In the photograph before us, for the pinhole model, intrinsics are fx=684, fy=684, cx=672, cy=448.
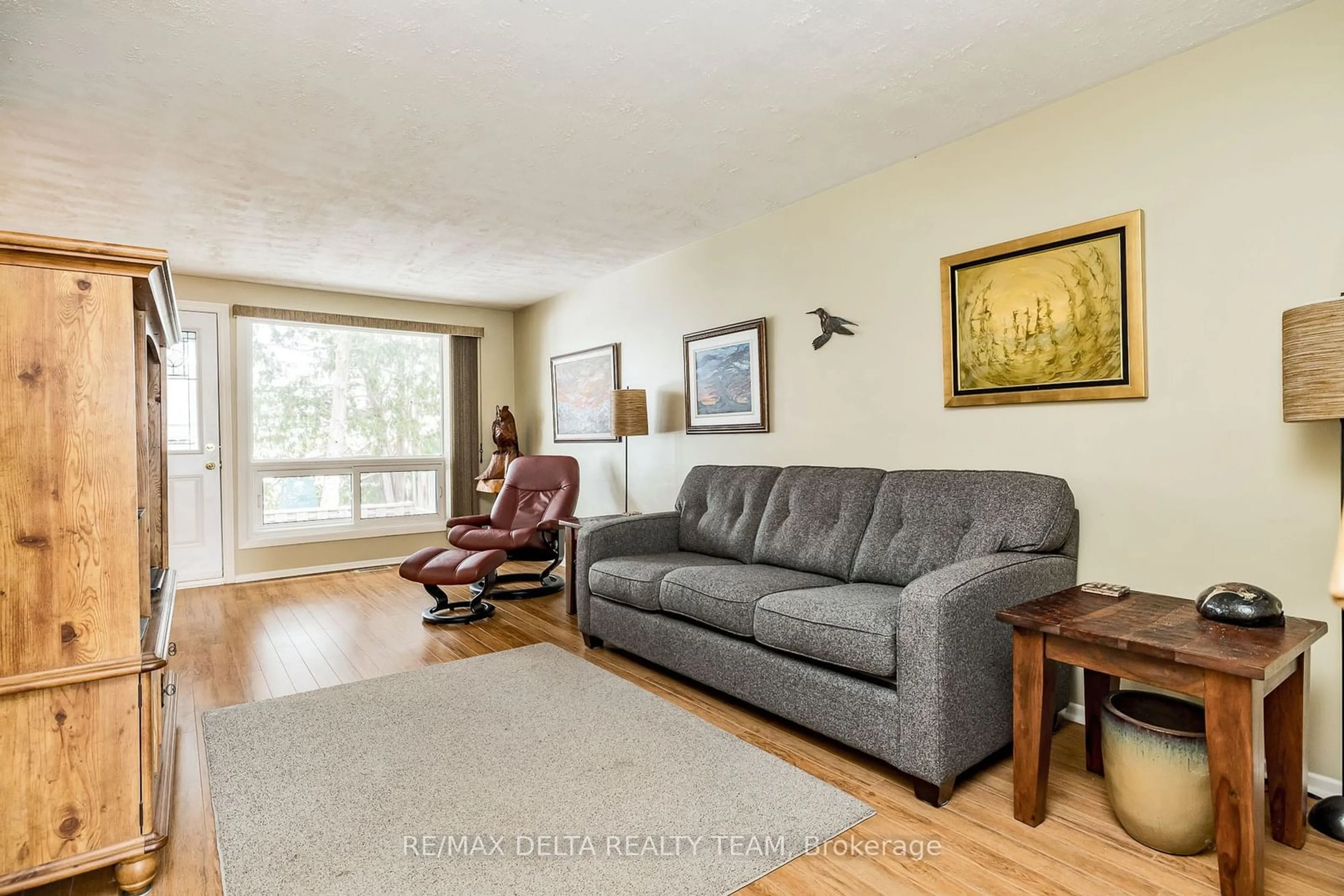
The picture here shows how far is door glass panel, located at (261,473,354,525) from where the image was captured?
215 inches

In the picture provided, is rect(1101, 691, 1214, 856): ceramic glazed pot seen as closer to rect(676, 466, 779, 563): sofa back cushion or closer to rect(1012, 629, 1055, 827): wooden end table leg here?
rect(1012, 629, 1055, 827): wooden end table leg

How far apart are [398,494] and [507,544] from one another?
2116 mm

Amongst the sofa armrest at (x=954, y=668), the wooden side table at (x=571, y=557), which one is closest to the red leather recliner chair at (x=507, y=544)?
the wooden side table at (x=571, y=557)

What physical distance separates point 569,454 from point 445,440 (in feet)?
4.16

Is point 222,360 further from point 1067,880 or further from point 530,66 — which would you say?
point 1067,880

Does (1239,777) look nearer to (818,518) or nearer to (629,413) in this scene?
(818,518)

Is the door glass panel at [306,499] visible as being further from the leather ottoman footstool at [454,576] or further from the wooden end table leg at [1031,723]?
the wooden end table leg at [1031,723]

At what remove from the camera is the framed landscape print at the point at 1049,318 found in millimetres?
2410

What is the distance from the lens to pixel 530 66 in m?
2.27

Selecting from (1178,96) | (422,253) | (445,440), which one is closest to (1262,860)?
(1178,96)

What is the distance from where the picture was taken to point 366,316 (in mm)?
5758

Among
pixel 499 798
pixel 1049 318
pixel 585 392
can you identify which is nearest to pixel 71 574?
pixel 499 798

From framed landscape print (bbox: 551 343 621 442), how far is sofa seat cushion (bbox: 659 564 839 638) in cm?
209

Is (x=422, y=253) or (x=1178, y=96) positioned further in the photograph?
(x=422, y=253)
